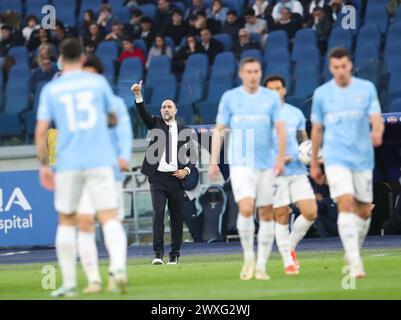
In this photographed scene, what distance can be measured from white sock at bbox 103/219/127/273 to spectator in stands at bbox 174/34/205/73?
51.0 feet

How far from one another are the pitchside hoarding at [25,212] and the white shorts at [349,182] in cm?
1079

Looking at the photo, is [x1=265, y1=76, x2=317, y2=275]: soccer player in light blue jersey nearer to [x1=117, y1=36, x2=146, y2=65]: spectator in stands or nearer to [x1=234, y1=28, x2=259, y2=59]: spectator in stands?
[x1=234, y1=28, x2=259, y2=59]: spectator in stands

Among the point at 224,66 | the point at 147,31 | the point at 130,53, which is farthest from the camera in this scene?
the point at 147,31

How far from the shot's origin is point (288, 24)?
27.4 meters

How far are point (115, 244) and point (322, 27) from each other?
15.3 meters

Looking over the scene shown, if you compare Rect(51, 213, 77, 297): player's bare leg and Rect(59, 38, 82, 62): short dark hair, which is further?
Rect(51, 213, 77, 297): player's bare leg

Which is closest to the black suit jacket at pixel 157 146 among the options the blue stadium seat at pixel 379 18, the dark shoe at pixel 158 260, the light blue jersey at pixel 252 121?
the dark shoe at pixel 158 260

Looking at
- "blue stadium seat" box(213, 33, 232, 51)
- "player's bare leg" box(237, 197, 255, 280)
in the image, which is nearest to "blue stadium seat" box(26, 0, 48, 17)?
"blue stadium seat" box(213, 33, 232, 51)

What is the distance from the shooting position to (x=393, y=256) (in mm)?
18453

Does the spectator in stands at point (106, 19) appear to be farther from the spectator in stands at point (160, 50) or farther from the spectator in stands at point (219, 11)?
the spectator in stands at point (219, 11)

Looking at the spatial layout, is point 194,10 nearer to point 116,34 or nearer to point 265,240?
point 116,34

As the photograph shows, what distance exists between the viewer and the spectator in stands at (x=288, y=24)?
27.4 metres

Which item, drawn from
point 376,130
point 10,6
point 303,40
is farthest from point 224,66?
point 376,130

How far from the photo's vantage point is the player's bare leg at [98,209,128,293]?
39.8 feet
